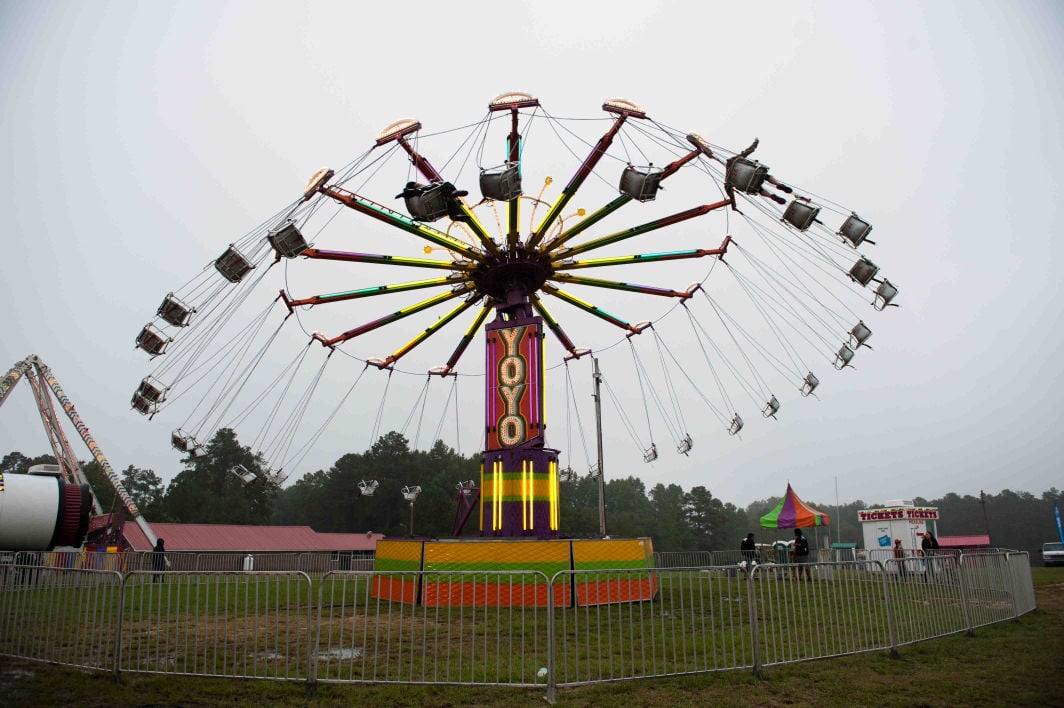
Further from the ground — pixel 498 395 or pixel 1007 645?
pixel 498 395

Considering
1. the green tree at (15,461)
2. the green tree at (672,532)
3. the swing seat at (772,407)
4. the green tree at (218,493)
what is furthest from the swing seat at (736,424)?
the green tree at (15,461)

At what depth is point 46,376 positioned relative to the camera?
32.1 metres

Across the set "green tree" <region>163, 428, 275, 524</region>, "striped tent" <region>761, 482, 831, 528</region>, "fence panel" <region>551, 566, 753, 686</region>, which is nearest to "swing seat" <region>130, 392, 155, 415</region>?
"fence panel" <region>551, 566, 753, 686</region>

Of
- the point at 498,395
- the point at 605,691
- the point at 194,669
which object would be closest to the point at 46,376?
the point at 498,395

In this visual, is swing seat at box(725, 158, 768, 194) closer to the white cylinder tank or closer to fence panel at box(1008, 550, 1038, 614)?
fence panel at box(1008, 550, 1038, 614)

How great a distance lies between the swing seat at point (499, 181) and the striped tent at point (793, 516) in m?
20.0

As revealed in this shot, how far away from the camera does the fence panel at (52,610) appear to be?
312 inches

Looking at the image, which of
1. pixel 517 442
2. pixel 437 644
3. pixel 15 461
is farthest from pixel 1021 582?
pixel 15 461

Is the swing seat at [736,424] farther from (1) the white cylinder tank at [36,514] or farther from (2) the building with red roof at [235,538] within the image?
(2) the building with red roof at [235,538]

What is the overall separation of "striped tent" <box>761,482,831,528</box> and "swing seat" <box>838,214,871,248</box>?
16135 millimetres

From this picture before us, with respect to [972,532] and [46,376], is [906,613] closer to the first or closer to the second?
[46,376]

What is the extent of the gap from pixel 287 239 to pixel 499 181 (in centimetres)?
469

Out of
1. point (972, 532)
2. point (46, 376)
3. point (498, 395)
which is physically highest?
point (46, 376)

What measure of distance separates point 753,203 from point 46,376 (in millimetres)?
33689
